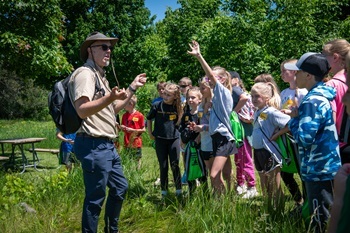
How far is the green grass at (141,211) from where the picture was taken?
3.74 m

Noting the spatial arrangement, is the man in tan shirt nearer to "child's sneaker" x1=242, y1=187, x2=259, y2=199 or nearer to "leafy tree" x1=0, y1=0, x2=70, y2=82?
"child's sneaker" x1=242, y1=187, x2=259, y2=199

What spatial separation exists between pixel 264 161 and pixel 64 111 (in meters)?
2.35

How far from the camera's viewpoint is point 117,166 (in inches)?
163

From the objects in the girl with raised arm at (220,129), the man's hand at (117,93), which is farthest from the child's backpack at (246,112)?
the man's hand at (117,93)

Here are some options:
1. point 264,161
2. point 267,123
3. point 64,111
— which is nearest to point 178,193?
point 264,161

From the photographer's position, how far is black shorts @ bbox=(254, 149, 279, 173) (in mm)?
4863

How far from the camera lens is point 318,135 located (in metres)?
3.44

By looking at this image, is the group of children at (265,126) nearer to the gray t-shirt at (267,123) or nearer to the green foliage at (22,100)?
the gray t-shirt at (267,123)

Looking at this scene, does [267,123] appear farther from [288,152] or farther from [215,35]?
[215,35]

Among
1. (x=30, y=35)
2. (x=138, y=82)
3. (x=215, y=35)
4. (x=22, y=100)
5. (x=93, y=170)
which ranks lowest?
(x=93, y=170)

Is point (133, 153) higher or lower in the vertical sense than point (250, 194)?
higher

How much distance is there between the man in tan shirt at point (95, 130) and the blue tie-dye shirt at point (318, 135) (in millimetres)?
1504

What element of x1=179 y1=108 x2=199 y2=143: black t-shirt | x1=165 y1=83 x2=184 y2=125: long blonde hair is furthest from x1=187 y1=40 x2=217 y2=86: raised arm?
x1=165 y1=83 x2=184 y2=125: long blonde hair

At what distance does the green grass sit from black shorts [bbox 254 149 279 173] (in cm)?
61
